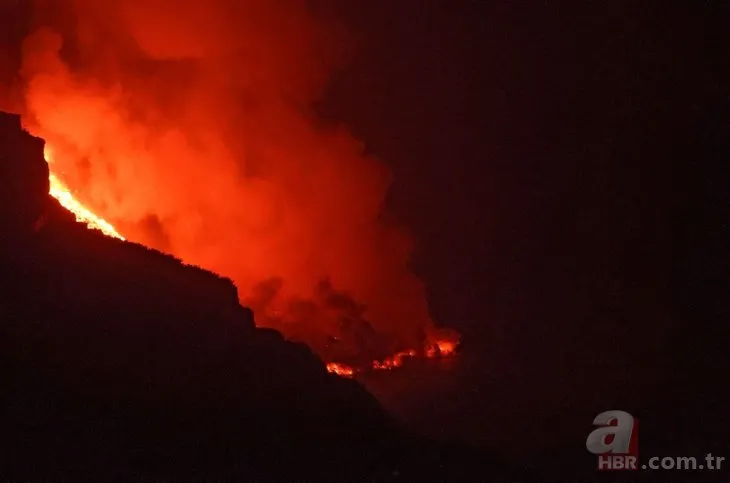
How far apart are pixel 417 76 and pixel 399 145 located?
11.6 feet

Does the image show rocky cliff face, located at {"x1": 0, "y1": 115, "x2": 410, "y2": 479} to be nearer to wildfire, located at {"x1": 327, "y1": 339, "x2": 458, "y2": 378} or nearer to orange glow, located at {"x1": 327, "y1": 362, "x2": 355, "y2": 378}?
orange glow, located at {"x1": 327, "y1": 362, "x2": 355, "y2": 378}

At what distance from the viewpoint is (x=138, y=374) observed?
15805mm

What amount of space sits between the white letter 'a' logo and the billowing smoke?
8.76 metres

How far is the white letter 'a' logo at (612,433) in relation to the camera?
2120 centimetres

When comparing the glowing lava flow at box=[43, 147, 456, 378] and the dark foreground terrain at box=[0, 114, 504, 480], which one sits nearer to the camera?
the dark foreground terrain at box=[0, 114, 504, 480]

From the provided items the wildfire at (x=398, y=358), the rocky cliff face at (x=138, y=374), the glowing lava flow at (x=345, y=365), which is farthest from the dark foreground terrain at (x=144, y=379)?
the wildfire at (x=398, y=358)

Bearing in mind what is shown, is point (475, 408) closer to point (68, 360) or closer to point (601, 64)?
point (68, 360)

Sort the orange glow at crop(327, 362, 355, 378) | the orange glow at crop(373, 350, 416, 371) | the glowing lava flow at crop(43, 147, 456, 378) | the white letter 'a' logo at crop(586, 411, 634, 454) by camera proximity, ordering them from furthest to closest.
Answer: the orange glow at crop(373, 350, 416, 371) < the orange glow at crop(327, 362, 355, 378) < the glowing lava flow at crop(43, 147, 456, 378) < the white letter 'a' logo at crop(586, 411, 634, 454)

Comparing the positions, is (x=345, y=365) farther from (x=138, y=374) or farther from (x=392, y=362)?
(x=138, y=374)

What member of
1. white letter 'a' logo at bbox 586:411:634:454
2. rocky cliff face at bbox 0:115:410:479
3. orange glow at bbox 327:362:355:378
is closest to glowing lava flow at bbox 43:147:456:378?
orange glow at bbox 327:362:355:378

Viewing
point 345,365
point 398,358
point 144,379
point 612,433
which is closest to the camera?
point 144,379

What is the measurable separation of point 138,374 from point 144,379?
0.15 metres

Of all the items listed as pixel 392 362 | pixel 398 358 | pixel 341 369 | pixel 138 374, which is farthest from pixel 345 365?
pixel 138 374

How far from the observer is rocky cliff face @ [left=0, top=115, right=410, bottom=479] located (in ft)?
45.6
